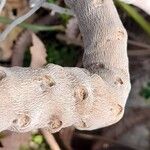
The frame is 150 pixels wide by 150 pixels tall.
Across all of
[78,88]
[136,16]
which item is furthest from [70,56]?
[78,88]

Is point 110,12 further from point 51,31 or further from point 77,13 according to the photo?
point 51,31

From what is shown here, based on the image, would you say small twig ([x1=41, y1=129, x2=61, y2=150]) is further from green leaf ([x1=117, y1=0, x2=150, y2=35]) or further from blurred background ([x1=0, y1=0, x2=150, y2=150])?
green leaf ([x1=117, y1=0, x2=150, y2=35])

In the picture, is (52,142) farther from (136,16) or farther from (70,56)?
(136,16)

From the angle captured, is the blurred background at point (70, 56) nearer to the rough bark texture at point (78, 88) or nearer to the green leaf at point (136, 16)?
the green leaf at point (136, 16)

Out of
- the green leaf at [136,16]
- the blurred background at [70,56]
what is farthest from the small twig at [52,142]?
the green leaf at [136,16]

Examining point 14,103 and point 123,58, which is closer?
point 14,103

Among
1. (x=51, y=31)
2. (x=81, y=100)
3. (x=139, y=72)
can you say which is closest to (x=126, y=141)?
(x=139, y=72)
